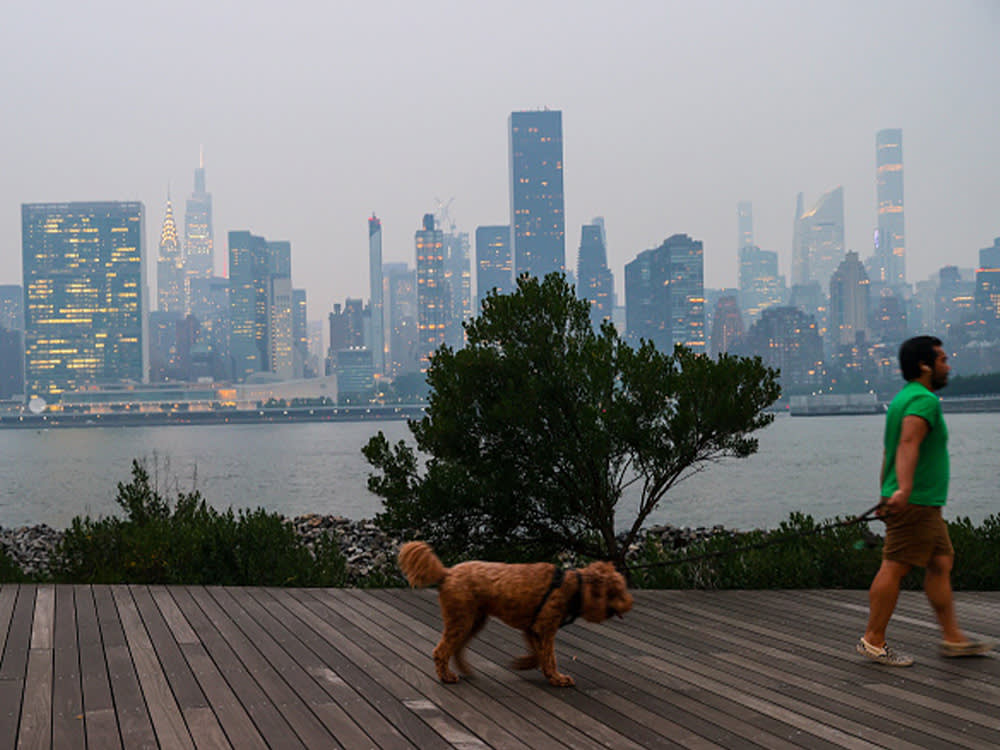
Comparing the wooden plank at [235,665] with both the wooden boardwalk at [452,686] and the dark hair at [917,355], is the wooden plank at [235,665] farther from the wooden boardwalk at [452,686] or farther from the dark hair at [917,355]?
the dark hair at [917,355]

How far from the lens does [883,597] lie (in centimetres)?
468

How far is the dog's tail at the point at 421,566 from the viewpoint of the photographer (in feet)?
14.0

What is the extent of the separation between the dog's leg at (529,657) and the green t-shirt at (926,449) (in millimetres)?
1948

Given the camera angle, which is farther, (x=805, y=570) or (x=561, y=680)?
(x=805, y=570)

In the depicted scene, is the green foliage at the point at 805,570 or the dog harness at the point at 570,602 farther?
the green foliage at the point at 805,570

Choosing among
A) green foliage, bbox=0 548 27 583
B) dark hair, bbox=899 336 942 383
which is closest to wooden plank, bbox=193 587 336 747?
green foliage, bbox=0 548 27 583

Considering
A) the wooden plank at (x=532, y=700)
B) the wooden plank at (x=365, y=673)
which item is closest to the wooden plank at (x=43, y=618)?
the wooden plank at (x=365, y=673)

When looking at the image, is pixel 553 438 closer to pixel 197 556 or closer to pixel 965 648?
pixel 197 556

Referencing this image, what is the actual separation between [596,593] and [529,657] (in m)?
0.55

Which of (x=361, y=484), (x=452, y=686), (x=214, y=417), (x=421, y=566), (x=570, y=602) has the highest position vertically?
(x=421, y=566)

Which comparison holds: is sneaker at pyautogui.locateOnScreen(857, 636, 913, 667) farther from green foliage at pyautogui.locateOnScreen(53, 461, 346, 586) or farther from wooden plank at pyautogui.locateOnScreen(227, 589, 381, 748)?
green foliage at pyautogui.locateOnScreen(53, 461, 346, 586)

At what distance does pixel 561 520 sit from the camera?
8.58 m

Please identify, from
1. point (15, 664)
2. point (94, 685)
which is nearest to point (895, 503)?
point (94, 685)

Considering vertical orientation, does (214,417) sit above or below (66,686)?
below
